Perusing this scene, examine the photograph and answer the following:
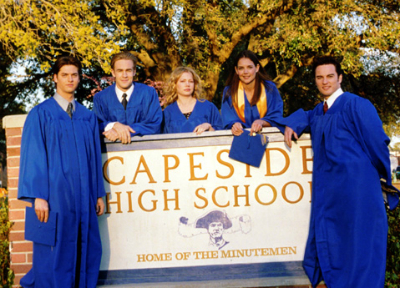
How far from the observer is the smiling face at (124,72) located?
4004mm

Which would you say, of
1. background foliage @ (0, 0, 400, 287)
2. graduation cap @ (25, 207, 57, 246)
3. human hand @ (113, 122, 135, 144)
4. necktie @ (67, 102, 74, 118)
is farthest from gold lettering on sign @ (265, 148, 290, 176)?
background foliage @ (0, 0, 400, 287)

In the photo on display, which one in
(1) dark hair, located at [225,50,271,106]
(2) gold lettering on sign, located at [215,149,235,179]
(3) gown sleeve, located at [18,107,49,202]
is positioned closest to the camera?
(3) gown sleeve, located at [18,107,49,202]

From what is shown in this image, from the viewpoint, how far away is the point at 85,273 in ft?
11.5

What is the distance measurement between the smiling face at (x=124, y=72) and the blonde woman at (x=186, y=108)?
1.74 feet

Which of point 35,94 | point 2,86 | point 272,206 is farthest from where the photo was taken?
point 35,94

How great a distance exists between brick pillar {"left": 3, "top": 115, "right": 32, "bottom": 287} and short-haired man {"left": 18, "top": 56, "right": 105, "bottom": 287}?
51 centimetres

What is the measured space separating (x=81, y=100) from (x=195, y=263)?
11.8 m

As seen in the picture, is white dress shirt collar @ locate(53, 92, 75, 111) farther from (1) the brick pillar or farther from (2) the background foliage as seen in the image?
(2) the background foliage

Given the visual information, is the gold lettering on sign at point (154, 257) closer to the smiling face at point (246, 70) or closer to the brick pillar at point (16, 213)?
the brick pillar at point (16, 213)

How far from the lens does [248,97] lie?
13.6 ft

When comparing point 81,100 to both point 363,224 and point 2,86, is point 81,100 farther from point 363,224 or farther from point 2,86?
point 363,224

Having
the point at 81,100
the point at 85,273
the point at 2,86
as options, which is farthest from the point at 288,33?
the point at 2,86

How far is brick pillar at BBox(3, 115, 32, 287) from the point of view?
3.99 metres

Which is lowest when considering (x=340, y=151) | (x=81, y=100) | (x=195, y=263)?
(x=195, y=263)
